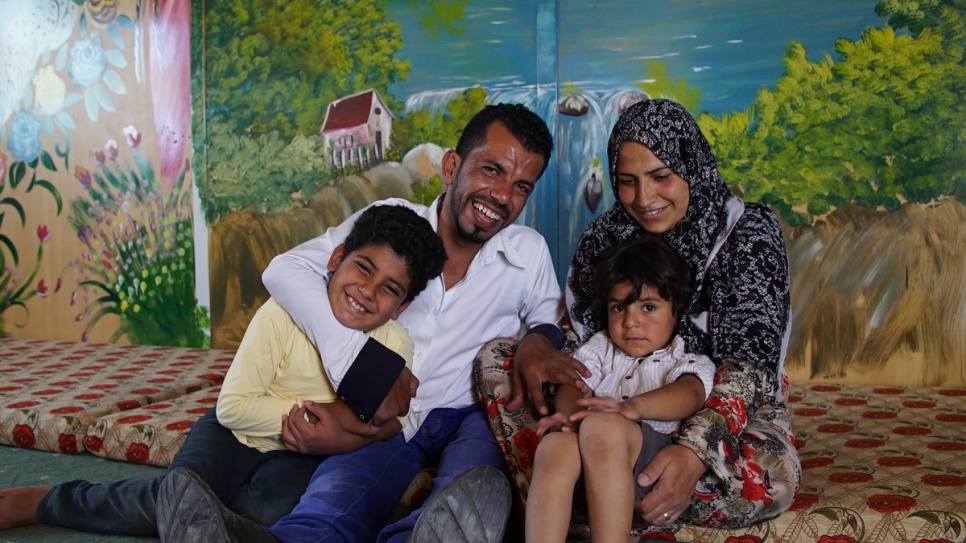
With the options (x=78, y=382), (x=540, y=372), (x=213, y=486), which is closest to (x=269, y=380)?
(x=213, y=486)

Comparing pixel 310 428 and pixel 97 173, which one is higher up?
pixel 97 173

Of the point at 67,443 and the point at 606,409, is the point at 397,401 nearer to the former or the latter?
the point at 606,409

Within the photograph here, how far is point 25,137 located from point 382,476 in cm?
426

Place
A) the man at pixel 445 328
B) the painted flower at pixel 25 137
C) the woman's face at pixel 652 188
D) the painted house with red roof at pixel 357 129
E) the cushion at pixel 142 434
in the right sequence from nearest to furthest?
the man at pixel 445 328 < the woman's face at pixel 652 188 < the cushion at pixel 142 434 < the painted house with red roof at pixel 357 129 < the painted flower at pixel 25 137

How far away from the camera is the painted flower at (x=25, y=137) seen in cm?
505

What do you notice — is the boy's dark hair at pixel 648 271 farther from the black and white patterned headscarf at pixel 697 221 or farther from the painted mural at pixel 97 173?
the painted mural at pixel 97 173

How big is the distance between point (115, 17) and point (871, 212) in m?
Result: 4.23

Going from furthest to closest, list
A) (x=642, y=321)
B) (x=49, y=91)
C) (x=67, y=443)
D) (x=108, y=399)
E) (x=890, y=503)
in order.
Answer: (x=49, y=91)
(x=108, y=399)
(x=67, y=443)
(x=642, y=321)
(x=890, y=503)

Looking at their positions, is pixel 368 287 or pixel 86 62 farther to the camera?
pixel 86 62

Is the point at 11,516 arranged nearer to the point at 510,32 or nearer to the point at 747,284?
the point at 747,284

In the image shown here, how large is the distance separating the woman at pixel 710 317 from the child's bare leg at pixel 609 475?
0.08m

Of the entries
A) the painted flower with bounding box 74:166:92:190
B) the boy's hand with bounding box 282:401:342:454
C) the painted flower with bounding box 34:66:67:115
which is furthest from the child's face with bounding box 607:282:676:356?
the painted flower with bounding box 34:66:67:115

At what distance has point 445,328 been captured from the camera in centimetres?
222

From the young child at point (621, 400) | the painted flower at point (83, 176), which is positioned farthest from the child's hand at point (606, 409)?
the painted flower at point (83, 176)
